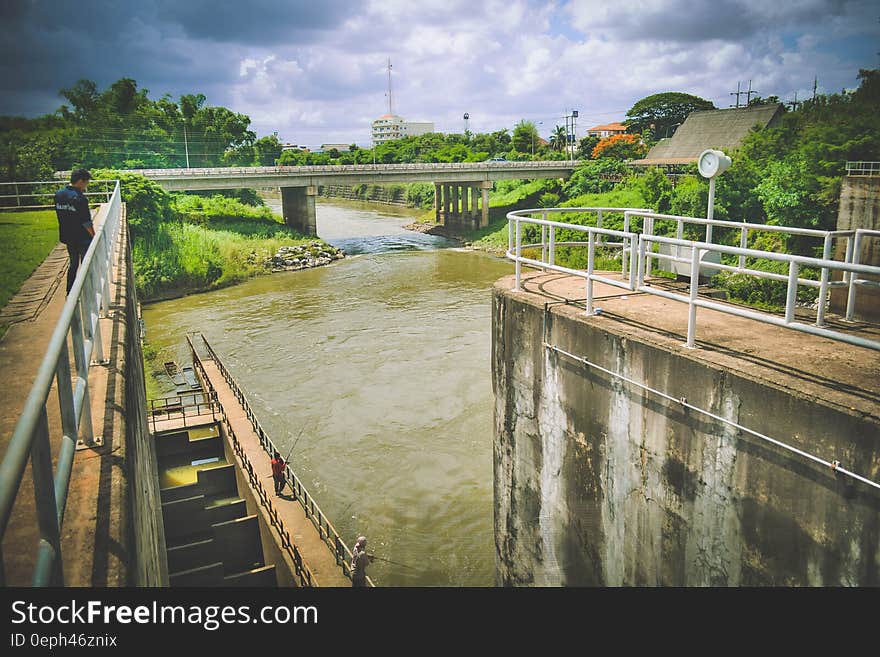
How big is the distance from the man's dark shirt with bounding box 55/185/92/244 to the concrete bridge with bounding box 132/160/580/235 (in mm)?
41543

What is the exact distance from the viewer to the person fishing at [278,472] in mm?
14031

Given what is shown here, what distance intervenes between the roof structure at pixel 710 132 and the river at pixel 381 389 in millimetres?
28314

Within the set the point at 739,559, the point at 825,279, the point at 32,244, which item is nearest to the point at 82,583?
the point at 739,559

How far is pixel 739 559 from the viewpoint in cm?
592

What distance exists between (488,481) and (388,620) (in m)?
13.8

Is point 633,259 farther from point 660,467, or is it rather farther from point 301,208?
point 301,208

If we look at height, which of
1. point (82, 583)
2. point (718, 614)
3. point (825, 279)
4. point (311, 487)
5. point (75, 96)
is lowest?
point (311, 487)

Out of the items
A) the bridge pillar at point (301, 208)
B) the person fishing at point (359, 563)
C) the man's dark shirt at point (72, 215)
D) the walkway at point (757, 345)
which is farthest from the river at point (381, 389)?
the bridge pillar at point (301, 208)

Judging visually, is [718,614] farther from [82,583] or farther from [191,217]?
[191,217]

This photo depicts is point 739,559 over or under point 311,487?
over

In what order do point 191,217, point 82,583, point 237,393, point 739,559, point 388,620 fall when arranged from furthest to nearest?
point 191,217, point 237,393, point 739,559, point 82,583, point 388,620

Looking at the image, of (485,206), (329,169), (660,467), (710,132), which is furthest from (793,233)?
(710,132)

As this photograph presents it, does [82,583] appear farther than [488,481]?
No

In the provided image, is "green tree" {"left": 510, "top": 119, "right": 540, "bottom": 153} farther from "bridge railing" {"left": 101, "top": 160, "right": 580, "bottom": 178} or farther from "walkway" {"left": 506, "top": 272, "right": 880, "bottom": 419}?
"walkway" {"left": 506, "top": 272, "right": 880, "bottom": 419}
